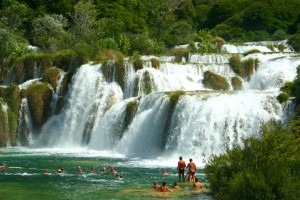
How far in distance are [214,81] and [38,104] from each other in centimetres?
1710

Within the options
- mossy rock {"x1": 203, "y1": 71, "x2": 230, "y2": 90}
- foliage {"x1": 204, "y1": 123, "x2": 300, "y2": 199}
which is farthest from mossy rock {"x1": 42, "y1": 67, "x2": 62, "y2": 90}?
foliage {"x1": 204, "y1": 123, "x2": 300, "y2": 199}

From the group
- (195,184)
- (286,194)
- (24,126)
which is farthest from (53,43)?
(286,194)

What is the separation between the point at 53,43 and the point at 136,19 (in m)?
24.5

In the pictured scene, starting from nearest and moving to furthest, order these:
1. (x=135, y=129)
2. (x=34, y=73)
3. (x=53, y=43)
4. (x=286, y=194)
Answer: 1. (x=286, y=194)
2. (x=135, y=129)
3. (x=34, y=73)
4. (x=53, y=43)

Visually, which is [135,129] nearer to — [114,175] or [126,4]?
[114,175]

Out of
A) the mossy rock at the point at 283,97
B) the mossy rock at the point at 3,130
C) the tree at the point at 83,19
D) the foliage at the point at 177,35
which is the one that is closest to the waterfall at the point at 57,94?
the mossy rock at the point at 3,130

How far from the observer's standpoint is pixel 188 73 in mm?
52969

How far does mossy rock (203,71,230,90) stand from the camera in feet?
168

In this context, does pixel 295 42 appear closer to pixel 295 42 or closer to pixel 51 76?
pixel 295 42

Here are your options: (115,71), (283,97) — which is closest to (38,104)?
(115,71)

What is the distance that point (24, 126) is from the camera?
52250 mm

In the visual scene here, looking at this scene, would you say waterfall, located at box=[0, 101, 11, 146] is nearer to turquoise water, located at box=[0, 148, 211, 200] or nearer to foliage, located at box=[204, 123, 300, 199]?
turquoise water, located at box=[0, 148, 211, 200]

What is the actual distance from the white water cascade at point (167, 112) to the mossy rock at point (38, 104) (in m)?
0.82

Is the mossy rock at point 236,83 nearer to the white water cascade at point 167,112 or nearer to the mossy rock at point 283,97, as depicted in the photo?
the white water cascade at point 167,112
